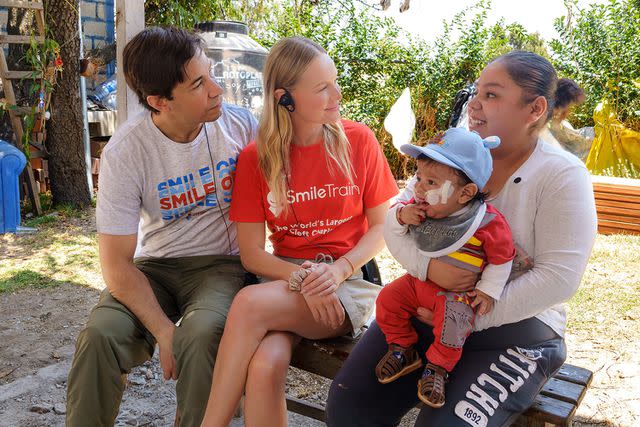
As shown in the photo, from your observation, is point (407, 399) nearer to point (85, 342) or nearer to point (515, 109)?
point (515, 109)

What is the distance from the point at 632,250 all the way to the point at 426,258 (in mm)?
4024

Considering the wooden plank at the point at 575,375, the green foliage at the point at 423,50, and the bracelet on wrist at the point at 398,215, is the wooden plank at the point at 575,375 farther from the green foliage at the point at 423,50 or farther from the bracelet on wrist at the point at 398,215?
the green foliage at the point at 423,50

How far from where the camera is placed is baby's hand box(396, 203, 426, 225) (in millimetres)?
1916

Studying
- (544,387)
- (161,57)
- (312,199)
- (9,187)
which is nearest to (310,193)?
(312,199)

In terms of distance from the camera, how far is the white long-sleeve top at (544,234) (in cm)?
184

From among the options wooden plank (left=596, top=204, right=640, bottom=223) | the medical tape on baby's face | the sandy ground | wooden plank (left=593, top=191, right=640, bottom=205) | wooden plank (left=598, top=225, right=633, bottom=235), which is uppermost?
the medical tape on baby's face

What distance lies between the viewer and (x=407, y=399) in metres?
2.04

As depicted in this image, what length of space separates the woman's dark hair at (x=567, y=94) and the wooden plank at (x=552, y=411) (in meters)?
0.92

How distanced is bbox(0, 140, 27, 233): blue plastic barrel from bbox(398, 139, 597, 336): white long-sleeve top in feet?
17.3

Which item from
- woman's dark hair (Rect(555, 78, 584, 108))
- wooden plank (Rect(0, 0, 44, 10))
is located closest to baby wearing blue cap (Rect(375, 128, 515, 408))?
woman's dark hair (Rect(555, 78, 584, 108))

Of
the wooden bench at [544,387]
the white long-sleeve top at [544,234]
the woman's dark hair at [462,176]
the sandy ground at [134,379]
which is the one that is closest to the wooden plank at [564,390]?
the wooden bench at [544,387]

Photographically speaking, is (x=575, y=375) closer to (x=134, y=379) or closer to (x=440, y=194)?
(x=440, y=194)

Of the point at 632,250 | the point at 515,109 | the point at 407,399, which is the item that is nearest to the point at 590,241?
the point at 515,109

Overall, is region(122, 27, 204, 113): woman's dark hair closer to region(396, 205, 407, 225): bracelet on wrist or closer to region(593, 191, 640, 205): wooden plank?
region(396, 205, 407, 225): bracelet on wrist
